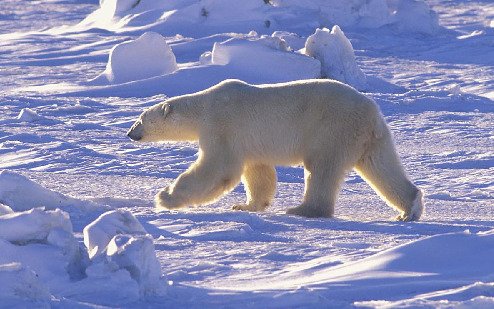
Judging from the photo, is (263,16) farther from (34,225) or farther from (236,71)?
(34,225)

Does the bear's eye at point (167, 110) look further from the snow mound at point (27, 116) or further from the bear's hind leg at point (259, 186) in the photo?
the snow mound at point (27, 116)

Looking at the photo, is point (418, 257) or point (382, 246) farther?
point (382, 246)

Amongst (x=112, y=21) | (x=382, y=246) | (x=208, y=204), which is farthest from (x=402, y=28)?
(x=382, y=246)

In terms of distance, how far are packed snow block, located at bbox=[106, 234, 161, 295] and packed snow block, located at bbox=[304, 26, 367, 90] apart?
9136mm

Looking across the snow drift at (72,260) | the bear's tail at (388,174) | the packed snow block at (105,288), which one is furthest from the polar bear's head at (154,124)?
the packed snow block at (105,288)

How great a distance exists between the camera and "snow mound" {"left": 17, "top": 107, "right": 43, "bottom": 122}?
10570 mm

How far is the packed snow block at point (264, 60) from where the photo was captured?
41.3 feet

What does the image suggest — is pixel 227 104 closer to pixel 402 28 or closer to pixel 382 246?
pixel 382 246

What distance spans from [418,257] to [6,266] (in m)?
1.55

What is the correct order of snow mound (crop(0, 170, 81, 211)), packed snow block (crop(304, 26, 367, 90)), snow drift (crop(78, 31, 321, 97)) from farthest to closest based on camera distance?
packed snow block (crop(304, 26, 367, 90)), snow drift (crop(78, 31, 321, 97)), snow mound (crop(0, 170, 81, 211))

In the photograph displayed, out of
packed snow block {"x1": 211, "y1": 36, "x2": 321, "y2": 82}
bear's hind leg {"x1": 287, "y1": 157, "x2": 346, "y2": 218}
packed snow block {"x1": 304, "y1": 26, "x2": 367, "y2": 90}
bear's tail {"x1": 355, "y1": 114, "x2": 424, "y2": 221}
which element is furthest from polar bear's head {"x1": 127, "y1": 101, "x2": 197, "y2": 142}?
packed snow block {"x1": 304, "y1": 26, "x2": 367, "y2": 90}

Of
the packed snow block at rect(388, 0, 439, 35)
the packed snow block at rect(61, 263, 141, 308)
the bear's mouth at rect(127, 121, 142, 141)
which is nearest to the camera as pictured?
the packed snow block at rect(61, 263, 141, 308)

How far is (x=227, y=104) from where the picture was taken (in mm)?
6328

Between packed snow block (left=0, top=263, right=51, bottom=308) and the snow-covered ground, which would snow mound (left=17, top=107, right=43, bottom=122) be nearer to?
the snow-covered ground
